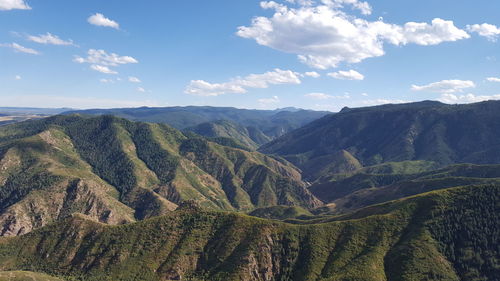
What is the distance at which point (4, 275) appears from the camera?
198 metres

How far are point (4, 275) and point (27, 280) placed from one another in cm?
1243

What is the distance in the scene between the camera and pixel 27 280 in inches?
7869
